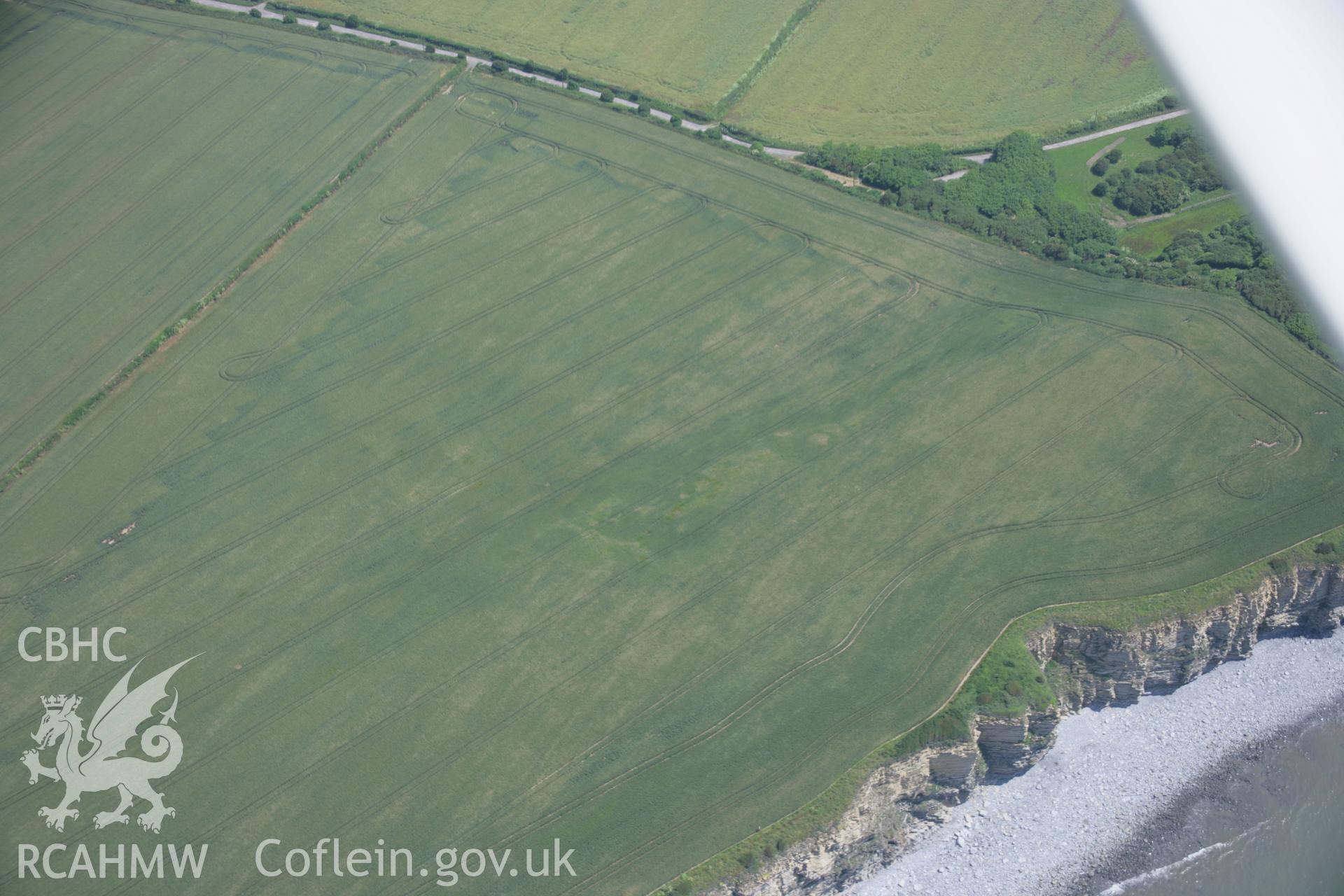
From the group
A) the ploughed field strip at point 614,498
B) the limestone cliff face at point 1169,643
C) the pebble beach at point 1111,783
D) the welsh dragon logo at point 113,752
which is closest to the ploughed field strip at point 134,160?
the ploughed field strip at point 614,498

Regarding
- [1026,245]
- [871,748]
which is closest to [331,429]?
[871,748]

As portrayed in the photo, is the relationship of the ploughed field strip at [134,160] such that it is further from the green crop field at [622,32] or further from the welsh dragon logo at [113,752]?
the welsh dragon logo at [113,752]

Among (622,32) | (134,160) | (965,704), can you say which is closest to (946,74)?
(622,32)

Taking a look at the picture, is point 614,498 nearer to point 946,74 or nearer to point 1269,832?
point 1269,832

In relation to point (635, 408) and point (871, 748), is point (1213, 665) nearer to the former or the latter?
point (871, 748)

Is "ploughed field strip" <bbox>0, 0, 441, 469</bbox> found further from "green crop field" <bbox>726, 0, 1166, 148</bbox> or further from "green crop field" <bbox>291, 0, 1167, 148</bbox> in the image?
"green crop field" <bbox>726, 0, 1166, 148</bbox>
